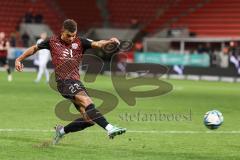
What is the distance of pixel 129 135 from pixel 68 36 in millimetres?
2766

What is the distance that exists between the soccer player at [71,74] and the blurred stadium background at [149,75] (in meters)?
0.39

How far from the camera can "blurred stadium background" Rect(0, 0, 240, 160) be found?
10.9 meters

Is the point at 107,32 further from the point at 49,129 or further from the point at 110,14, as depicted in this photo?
the point at 49,129

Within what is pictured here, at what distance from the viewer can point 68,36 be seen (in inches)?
423

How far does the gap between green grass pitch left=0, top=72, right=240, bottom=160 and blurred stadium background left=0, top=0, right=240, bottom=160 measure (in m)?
0.02

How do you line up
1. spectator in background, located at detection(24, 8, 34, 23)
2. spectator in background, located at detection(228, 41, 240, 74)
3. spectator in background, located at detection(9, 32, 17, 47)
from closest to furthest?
spectator in background, located at detection(228, 41, 240, 74)
spectator in background, located at detection(9, 32, 17, 47)
spectator in background, located at detection(24, 8, 34, 23)

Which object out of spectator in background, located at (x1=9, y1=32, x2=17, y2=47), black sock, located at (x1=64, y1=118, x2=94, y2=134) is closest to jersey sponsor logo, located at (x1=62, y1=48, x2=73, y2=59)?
black sock, located at (x1=64, y1=118, x2=94, y2=134)

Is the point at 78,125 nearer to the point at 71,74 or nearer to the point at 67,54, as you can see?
the point at 71,74

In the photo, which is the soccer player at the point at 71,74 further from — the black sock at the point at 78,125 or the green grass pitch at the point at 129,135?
the green grass pitch at the point at 129,135

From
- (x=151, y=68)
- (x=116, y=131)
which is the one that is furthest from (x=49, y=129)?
(x=151, y=68)

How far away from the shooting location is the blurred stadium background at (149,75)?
35.7ft

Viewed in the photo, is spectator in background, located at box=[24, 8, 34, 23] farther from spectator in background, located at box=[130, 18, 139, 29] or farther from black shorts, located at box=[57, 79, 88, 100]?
black shorts, located at box=[57, 79, 88, 100]
